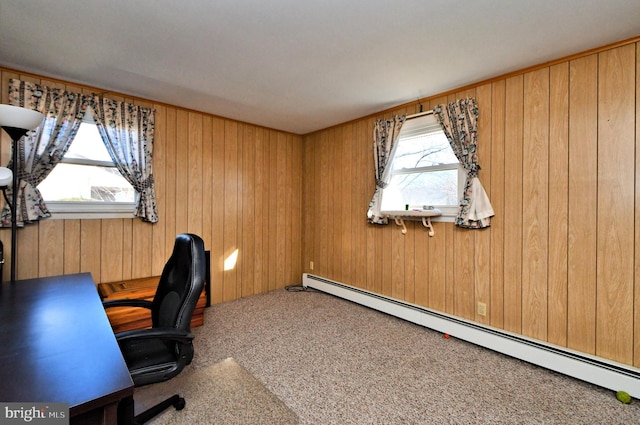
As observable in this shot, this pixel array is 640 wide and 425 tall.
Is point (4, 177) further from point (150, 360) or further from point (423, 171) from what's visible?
point (423, 171)

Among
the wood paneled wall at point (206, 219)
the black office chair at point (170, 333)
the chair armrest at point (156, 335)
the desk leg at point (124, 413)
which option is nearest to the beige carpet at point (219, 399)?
the black office chair at point (170, 333)

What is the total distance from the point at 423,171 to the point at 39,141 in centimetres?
359

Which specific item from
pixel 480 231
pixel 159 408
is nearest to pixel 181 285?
pixel 159 408

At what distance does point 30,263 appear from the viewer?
2537 mm

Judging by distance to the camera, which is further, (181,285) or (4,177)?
(4,177)

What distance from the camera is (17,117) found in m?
1.97

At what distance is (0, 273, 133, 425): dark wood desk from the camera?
78 centimetres

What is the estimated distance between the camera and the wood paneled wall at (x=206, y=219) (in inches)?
105

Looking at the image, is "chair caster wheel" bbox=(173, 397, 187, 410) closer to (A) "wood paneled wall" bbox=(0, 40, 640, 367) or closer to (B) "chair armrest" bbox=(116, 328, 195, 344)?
(B) "chair armrest" bbox=(116, 328, 195, 344)

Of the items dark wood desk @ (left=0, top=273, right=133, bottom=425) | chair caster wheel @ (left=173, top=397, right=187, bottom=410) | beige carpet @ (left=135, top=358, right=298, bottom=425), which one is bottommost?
beige carpet @ (left=135, top=358, right=298, bottom=425)

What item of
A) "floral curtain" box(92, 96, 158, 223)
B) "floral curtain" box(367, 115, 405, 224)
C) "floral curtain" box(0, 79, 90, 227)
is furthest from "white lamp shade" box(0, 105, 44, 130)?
"floral curtain" box(367, 115, 405, 224)

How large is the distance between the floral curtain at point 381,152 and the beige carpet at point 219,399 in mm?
2117

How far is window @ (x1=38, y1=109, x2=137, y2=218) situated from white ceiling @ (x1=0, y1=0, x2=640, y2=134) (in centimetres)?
60

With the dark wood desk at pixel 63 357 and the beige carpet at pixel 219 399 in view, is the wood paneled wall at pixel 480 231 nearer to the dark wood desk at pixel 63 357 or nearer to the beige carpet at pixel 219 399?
the beige carpet at pixel 219 399
